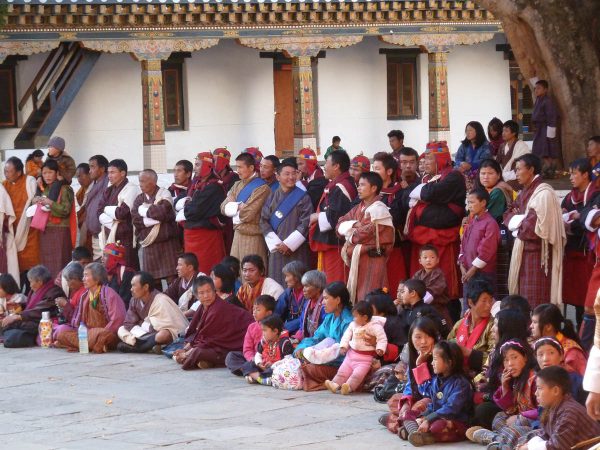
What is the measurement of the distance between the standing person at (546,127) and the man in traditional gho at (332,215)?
2157mm

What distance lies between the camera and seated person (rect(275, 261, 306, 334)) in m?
10.9

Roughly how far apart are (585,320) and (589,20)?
347 cm

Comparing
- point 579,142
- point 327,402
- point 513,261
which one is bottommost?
point 327,402

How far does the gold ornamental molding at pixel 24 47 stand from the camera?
23.5 meters

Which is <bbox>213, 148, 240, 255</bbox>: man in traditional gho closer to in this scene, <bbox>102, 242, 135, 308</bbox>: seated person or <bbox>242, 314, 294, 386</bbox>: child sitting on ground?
<bbox>102, 242, 135, 308</bbox>: seated person

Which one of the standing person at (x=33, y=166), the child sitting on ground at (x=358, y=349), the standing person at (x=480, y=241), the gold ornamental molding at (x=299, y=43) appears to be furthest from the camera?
the gold ornamental molding at (x=299, y=43)

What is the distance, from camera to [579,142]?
41.1 ft

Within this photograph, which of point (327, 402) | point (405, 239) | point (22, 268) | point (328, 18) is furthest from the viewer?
point (328, 18)

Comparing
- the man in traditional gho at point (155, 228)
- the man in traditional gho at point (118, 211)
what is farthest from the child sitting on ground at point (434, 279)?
the man in traditional gho at point (118, 211)

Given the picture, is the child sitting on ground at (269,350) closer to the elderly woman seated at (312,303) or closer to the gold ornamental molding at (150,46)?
the elderly woman seated at (312,303)

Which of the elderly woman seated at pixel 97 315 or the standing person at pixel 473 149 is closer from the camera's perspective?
the elderly woman seated at pixel 97 315

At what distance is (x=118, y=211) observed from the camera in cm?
1309

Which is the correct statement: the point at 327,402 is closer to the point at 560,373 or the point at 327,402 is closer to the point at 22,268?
the point at 560,373

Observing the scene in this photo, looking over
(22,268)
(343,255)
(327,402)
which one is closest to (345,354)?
(327,402)
